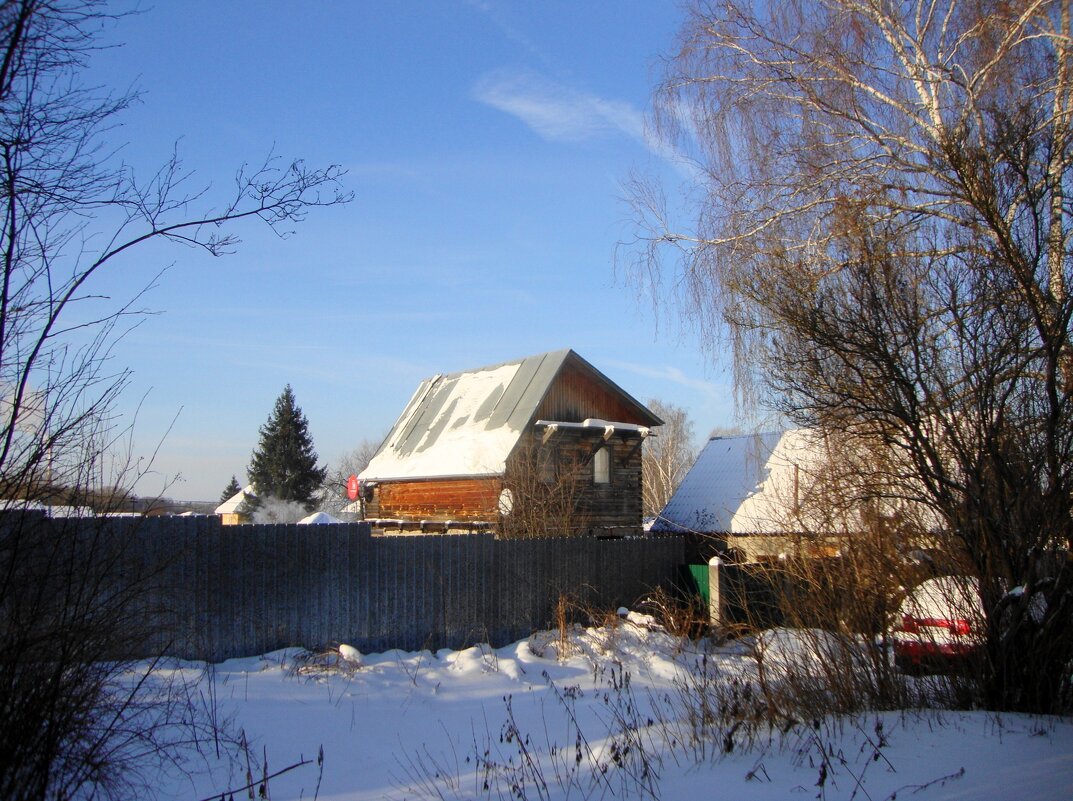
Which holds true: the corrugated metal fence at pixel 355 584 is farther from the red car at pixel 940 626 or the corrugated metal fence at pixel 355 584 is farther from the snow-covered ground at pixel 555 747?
the red car at pixel 940 626

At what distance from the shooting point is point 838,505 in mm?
7387

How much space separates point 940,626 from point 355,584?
832cm

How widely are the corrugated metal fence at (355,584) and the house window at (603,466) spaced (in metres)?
7.56

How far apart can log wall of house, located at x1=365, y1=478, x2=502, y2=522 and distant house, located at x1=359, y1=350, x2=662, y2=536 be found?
0.03 m

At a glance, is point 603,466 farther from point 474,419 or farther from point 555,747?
point 555,747

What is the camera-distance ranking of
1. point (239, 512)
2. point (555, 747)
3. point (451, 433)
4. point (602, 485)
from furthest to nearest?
point (239, 512), point (451, 433), point (602, 485), point (555, 747)

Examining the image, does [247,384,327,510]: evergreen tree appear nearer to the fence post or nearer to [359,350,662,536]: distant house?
[359,350,662,536]: distant house

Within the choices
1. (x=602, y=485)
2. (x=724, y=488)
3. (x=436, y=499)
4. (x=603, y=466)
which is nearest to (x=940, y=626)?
(x=602, y=485)

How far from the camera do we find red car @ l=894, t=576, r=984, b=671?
6.48 meters

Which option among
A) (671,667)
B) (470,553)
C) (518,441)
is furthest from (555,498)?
(671,667)

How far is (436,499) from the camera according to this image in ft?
77.2

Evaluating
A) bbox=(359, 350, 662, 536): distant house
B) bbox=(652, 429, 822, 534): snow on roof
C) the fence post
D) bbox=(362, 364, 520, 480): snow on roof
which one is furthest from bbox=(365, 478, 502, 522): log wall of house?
bbox=(652, 429, 822, 534): snow on roof

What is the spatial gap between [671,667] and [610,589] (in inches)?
149

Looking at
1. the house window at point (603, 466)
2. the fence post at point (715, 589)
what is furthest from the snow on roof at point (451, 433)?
the fence post at point (715, 589)
